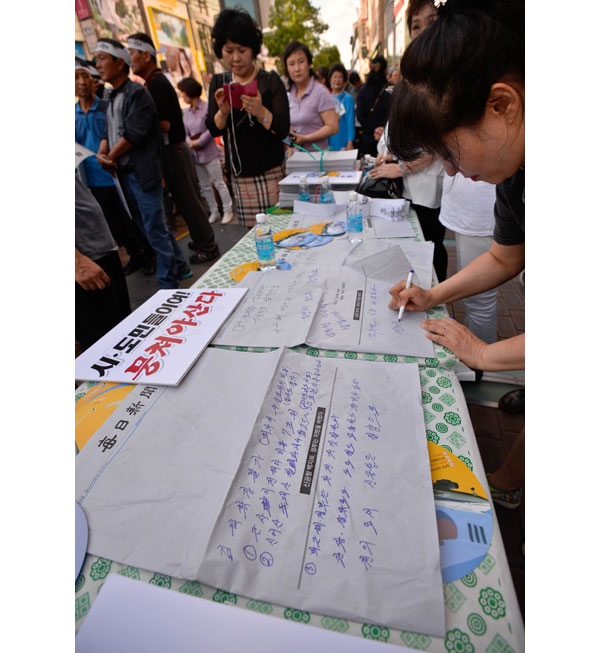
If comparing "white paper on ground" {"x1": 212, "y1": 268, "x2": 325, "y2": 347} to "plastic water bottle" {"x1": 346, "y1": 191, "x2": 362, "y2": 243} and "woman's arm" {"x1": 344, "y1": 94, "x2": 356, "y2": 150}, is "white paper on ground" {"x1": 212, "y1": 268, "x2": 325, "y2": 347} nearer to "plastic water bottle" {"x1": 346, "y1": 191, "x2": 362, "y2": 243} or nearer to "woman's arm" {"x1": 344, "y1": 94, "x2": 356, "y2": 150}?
"plastic water bottle" {"x1": 346, "y1": 191, "x2": 362, "y2": 243}

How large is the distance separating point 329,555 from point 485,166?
0.77 metres

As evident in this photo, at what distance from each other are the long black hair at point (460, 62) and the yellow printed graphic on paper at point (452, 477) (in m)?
0.62

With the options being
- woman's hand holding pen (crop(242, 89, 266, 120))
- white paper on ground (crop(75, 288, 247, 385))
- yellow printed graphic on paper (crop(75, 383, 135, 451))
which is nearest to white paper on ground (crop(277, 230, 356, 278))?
white paper on ground (crop(75, 288, 247, 385))

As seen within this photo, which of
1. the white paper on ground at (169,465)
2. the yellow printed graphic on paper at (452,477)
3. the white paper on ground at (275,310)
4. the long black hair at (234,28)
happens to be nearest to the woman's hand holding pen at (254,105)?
the long black hair at (234,28)

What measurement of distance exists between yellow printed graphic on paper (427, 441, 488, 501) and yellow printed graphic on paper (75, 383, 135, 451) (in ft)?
2.08

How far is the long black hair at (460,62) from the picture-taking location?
58 centimetres

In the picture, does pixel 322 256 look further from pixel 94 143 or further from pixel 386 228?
pixel 94 143

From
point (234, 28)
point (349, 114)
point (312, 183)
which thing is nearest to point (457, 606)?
point (312, 183)

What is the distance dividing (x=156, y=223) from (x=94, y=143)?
104 cm

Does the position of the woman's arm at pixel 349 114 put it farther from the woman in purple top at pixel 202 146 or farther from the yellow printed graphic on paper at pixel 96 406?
the yellow printed graphic on paper at pixel 96 406

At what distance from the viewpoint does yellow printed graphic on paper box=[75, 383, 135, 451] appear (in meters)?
0.68

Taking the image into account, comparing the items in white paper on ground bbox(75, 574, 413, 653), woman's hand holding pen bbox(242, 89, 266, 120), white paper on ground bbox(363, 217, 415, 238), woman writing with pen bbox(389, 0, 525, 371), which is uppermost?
woman's hand holding pen bbox(242, 89, 266, 120)

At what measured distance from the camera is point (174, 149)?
3250 mm
